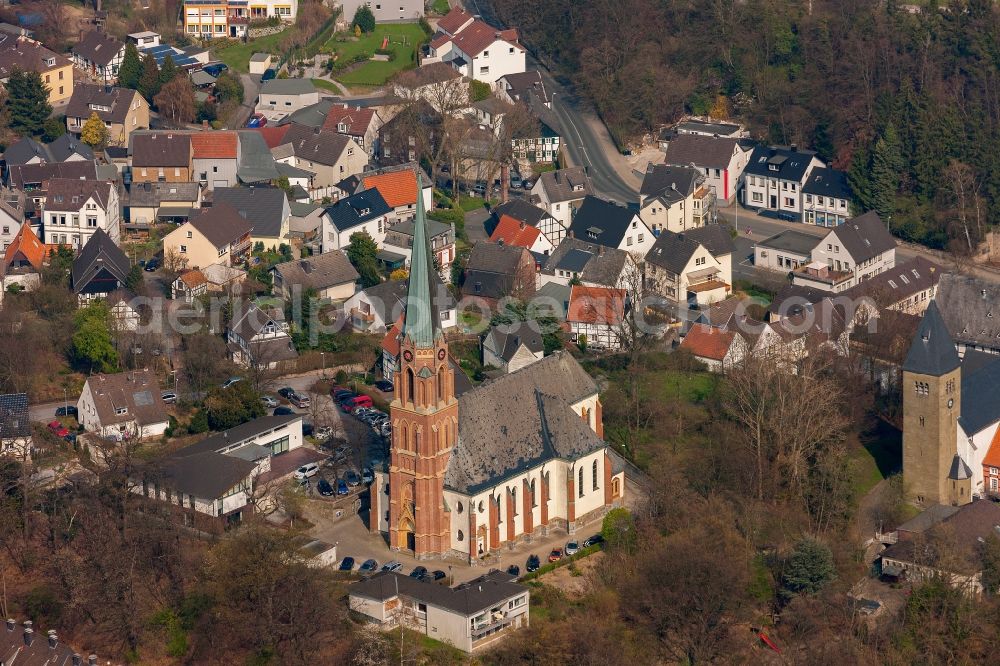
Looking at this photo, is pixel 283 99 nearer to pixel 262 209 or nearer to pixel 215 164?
pixel 215 164

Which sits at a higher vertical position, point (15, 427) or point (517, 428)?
point (517, 428)

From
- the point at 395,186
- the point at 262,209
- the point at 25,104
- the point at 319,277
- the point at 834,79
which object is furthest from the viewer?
the point at 25,104

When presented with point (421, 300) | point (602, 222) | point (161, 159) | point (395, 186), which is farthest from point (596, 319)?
point (161, 159)

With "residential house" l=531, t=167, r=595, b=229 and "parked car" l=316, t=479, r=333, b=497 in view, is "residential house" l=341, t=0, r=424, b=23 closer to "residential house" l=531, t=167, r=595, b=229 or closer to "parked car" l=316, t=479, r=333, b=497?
"residential house" l=531, t=167, r=595, b=229

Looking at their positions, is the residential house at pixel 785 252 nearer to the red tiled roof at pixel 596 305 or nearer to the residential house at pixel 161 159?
the red tiled roof at pixel 596 305

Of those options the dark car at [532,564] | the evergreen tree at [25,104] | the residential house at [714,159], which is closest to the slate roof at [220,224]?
the evergreen tree at [25,104]

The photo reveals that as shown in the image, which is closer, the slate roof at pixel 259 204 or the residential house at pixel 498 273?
the residential house at pixel 498 273

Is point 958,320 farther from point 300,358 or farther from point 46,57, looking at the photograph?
point 46,57
